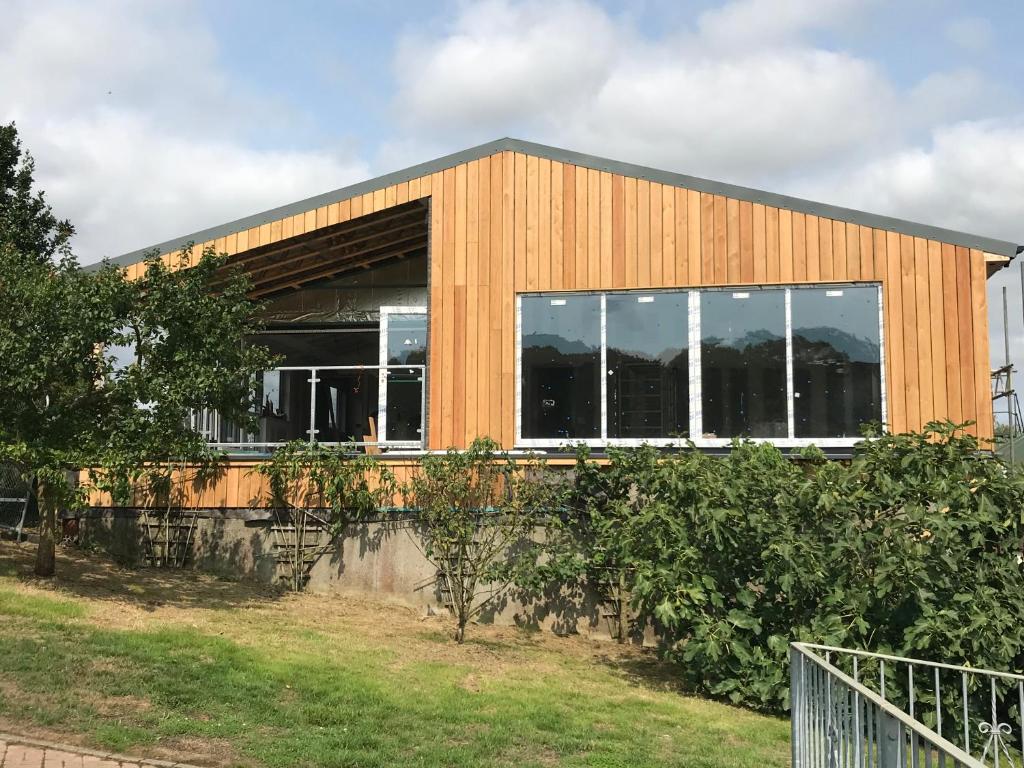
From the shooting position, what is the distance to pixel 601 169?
1231 centimetres

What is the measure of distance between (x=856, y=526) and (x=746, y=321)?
4100 mm

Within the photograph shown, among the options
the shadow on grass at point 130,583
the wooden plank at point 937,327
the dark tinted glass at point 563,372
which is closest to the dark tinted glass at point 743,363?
the dark tinted glass at point 563,372

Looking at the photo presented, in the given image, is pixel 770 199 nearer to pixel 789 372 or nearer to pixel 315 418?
pixel 789 372

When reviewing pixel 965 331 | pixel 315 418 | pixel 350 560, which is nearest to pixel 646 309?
pixel 965 331

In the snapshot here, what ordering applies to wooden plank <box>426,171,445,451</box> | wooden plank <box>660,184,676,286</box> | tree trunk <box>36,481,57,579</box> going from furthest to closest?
1. wooden plank <box>426,171,445,451</box>
2. wooden plank <box>660,184,676,286</box>
3. tree trunk <box>36,481,57,579</box>

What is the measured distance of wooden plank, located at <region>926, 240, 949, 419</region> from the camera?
36.6 feet

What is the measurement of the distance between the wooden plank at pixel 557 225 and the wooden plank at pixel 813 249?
3.07 meters

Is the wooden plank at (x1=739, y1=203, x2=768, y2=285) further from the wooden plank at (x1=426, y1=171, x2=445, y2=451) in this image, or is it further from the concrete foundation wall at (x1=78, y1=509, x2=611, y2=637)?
the concrete foundation wall at (x1=78, y1=509, x2=611, y2=637)

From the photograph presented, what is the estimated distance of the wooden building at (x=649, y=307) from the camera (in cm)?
1134

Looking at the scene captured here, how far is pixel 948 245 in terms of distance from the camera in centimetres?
1132

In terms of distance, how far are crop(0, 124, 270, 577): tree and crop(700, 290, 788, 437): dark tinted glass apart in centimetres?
545

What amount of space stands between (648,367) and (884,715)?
342 inches

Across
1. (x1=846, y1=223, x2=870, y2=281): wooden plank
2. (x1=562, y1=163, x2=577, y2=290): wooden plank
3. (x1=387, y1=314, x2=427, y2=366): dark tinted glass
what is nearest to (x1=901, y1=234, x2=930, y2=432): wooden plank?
(x1=846, y1=223, x2=870, y2=281): wooden plank

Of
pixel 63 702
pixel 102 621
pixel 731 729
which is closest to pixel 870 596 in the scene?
pixel 731 729
